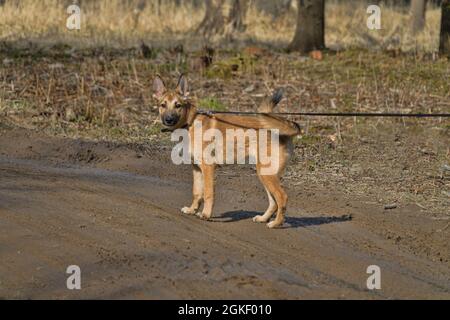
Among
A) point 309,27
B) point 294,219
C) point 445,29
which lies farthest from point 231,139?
point 309,27

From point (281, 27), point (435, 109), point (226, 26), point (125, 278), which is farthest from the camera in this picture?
point (281, 27)

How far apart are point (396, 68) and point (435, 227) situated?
9235 millimetres

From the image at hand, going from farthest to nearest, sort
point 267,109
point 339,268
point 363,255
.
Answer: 1. point 267,109
2. point 363,255
3. point 339,268

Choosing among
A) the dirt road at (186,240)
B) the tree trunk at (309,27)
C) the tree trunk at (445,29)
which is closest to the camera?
the dirt road at (186,240)

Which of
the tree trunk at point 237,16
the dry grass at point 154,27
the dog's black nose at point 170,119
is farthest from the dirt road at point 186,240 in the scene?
the tree trunk at point 237,16

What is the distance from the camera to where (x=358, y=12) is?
31.7 m

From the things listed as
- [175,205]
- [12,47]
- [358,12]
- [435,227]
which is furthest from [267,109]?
[358,12]

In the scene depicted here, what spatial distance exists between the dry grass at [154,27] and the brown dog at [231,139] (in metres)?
11.7

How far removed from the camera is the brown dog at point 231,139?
29.6ft

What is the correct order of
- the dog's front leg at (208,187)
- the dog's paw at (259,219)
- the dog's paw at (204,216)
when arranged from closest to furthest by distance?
1. the dog's front leg at (208,187)
2. the dog's paw at (204,216)
3. the dog's paw at (259,219)

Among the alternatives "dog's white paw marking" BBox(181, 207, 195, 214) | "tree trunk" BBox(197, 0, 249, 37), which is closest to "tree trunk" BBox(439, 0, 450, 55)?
"tree trunk" BBox(197, 0, 249, 37)

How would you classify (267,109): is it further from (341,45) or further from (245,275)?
(341,45)

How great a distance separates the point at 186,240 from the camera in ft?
27.7

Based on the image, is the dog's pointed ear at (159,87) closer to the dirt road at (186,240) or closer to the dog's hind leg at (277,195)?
the dirt road at (186,240)
